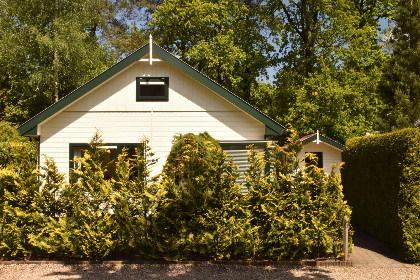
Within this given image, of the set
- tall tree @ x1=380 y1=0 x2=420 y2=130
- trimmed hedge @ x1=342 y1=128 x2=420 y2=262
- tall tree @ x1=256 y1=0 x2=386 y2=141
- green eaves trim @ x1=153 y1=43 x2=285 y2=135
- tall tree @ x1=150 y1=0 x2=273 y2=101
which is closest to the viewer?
trimmed hedge @ x1=342 y1=128 x2=420 y2=262

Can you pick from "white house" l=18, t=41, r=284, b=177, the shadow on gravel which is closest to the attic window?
"white house" l=18, t=41, r=284, b=177

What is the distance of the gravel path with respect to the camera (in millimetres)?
7086

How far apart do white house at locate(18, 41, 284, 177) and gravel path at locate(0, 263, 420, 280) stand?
4.49m

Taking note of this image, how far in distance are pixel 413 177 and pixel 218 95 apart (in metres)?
6.20

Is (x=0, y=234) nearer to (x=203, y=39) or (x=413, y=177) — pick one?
(x=413, y=177)

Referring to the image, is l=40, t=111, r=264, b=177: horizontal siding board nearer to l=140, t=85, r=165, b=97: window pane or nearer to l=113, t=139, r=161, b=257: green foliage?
l=140, t=85, r=165, b=97: window pane

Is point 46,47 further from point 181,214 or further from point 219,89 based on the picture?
point 181,214

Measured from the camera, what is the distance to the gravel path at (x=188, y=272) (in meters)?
7.09

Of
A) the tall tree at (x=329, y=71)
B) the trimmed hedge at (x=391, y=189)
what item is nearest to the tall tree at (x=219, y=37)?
the tall tree at (x=329, y=71)

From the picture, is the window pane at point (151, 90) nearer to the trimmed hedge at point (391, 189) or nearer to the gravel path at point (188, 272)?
the gravel path at point (188, 272)

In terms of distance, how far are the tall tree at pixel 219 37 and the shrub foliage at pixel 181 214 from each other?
18.5 m

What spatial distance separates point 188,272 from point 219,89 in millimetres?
6014

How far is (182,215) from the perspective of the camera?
7906 millimetres

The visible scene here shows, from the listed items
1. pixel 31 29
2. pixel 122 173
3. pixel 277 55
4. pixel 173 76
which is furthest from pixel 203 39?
pixel 122 173
